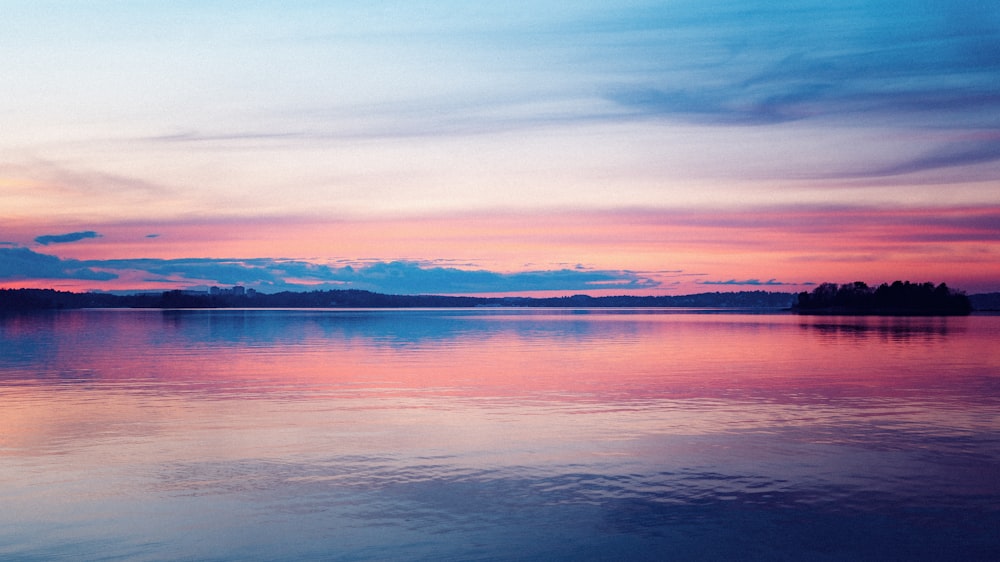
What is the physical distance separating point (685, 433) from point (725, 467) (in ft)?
13.6

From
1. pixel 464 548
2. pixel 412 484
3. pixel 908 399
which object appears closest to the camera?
pixel 464 548

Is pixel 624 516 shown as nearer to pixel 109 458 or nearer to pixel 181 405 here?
pixel 109 458

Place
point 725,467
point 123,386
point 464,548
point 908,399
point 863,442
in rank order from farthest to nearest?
point 123,386, point 908,399, point 863,442, point 725,467, point 464,548

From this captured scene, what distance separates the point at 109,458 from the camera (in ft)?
61.9

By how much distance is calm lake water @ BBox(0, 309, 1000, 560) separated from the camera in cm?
1298

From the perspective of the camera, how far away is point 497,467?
1797 centimetres

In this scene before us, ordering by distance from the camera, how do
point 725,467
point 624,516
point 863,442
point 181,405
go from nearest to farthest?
1. point 624,516
2. point 725,467
3. point 863,442
4. point 181,405

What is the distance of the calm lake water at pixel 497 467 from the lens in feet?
42.6

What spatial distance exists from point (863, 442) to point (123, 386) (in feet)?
86.2

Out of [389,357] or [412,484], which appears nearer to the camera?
[412,484]

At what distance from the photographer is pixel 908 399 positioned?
29.4 meters

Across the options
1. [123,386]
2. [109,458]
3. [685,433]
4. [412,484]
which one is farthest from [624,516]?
[123,386]

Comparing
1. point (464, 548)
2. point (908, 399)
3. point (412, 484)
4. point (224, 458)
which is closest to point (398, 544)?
point (464, 548)

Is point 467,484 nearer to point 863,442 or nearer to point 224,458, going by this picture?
point 224,458
